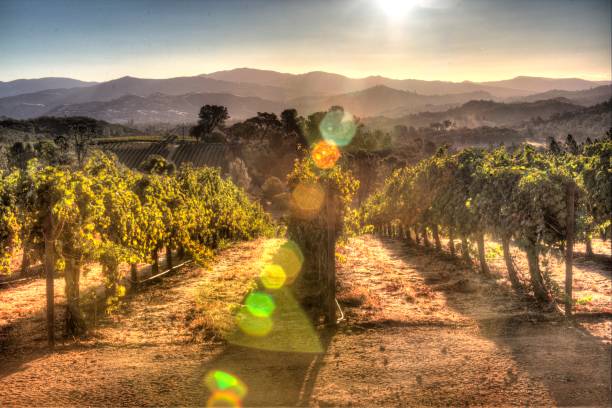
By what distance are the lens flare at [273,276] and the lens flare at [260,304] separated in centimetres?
88

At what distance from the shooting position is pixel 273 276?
13.9m

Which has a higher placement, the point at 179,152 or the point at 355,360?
the point at 179,152

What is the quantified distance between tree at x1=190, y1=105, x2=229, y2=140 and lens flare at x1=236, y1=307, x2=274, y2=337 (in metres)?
89.3

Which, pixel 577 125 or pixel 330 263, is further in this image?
pixel 577 125

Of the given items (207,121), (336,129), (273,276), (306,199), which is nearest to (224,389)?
(306,199)

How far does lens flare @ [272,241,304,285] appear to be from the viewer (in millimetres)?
13711

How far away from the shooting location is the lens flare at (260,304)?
10.5m

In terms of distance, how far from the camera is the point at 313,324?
9.48 meters

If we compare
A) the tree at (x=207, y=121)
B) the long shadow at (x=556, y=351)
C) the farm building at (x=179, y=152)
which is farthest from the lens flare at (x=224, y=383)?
the tree at (x=207, y=121)

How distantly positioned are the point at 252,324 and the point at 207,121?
9503 centimetres

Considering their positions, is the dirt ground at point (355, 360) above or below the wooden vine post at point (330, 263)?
below

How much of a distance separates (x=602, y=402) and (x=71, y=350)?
8.89m

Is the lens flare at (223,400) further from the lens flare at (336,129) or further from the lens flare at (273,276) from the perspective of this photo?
the lens flare at (336,129)

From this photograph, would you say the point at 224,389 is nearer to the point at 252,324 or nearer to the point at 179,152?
the point at 252,324
